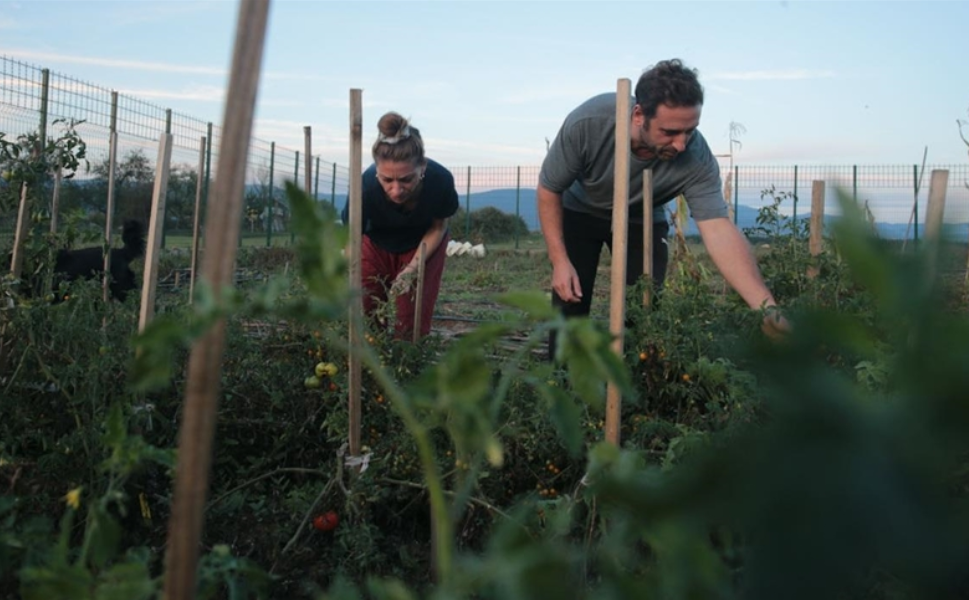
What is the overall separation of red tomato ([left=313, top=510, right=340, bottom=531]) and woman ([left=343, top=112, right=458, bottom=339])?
1.45 m

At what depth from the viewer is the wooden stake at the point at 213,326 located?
822mm

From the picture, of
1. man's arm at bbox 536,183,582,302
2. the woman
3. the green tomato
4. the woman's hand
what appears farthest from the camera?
the woman

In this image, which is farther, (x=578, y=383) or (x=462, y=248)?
(x=462, y=248)

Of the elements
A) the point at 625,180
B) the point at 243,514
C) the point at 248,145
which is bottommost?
the point at 243,514

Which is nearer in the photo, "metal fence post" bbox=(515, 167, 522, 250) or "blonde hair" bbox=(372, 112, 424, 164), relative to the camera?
"blonde hair" bbox=(372, 112, 424, 164)

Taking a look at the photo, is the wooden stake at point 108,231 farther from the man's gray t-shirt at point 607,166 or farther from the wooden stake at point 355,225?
the man's gray t-shirt at point 607,166

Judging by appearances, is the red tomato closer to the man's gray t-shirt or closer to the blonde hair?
the blonde hair

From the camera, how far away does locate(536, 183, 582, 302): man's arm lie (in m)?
3.94

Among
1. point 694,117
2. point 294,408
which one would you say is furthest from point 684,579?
point 694,117

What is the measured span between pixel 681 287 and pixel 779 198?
3.56ft

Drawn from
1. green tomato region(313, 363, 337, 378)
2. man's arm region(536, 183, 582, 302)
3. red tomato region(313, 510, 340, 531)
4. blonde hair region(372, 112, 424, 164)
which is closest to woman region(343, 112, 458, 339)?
blonde hair region(372, 112, 424, 164)

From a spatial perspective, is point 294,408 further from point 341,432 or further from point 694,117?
point 694,117

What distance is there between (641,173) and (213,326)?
12.3 ft

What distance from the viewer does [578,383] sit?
33.8 inches
